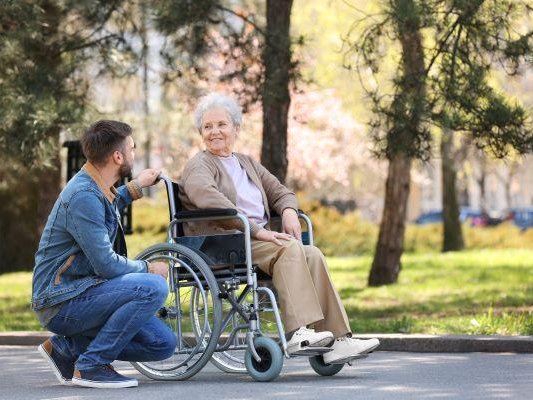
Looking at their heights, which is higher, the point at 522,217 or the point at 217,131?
the point at 217,131

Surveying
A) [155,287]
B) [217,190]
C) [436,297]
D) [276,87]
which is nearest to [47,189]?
[436,297]

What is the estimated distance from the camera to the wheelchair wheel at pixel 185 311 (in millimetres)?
6863

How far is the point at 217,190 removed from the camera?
7.26 metres

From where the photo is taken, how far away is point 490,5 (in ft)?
35.4

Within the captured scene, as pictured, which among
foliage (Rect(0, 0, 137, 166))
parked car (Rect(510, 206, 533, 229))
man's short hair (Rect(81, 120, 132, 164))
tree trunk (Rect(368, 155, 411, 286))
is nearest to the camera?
man's short hair (Rect(81, 120, 132, 164))

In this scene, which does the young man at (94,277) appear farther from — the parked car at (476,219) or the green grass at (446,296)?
the parked car at (476,219)

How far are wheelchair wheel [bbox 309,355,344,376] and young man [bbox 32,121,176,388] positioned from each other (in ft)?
3.25

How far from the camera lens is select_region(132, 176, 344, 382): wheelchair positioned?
6.86 metres

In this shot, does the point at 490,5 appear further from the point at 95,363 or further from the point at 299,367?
the point at 95,363

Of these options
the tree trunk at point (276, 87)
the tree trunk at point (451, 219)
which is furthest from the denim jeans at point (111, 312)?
→ the tree trunk at point (451, 219)

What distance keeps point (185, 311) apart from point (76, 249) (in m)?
0.98

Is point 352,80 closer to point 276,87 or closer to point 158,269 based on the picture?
point 276,87

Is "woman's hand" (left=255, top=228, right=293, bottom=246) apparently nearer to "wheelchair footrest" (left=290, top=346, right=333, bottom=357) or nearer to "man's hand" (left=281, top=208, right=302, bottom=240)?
"man's hand" (left=281, top=208, right=302, bottom=240)

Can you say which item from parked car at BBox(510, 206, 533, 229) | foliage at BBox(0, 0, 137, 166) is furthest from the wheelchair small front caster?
parked car at BBox(510, 206, 533, 229)
